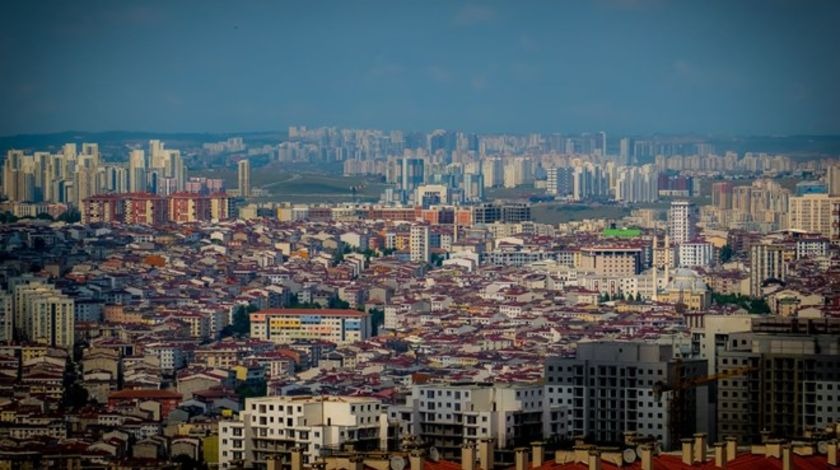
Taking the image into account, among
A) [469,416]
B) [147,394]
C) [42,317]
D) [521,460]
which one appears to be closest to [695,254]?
[42,317]

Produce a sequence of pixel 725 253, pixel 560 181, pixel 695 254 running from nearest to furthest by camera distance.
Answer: pixel 725 253 < pixel 695 254 < pixel 560 181

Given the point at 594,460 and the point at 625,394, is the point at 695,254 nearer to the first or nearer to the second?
the point at 625,394

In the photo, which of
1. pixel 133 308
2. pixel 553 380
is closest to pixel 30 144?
pixel 133 308

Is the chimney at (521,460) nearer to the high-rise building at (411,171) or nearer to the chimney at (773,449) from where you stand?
the chimney at (773,449)

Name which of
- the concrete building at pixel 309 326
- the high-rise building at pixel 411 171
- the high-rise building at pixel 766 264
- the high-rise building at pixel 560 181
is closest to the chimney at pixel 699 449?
the concrete building at pixel 309 326

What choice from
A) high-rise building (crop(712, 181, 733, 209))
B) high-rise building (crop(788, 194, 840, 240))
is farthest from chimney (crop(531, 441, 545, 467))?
high-rise building (crop(712, 181, 733, 209))

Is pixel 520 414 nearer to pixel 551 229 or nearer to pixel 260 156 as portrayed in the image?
pixel 551 229
